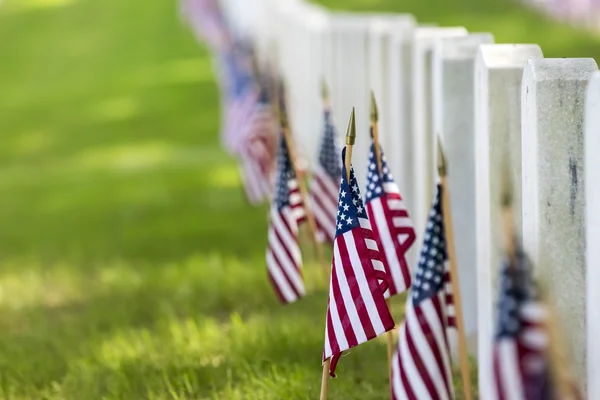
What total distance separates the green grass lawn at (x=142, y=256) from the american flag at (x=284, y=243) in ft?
0.69

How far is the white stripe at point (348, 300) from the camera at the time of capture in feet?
13.9

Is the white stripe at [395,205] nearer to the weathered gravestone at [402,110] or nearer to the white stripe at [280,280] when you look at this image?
the white stripe at [280,280]

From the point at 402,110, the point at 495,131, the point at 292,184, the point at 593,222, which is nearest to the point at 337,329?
the point at 495,131

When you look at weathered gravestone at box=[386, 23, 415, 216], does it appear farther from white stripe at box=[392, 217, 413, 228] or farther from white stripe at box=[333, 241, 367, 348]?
white stripe at box=[333, 241, 367, 348]

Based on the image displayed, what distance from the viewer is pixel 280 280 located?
19.6ft

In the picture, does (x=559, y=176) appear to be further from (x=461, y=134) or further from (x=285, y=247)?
(x=285, y=247)

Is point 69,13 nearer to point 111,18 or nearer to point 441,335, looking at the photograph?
point 111,18

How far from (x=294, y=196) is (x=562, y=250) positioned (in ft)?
8.11

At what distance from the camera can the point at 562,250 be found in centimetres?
383

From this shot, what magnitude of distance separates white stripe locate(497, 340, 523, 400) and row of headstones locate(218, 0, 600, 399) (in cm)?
42

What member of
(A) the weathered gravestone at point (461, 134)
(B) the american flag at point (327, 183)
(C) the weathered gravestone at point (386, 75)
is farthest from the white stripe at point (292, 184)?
(C) the weathered gravestone at point (386, 75)

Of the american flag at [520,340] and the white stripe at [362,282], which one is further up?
the american flag at [520,340]

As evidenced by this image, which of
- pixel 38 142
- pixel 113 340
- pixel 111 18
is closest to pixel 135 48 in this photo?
pixel 111 18

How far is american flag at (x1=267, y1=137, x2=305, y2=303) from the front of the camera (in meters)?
5.91
